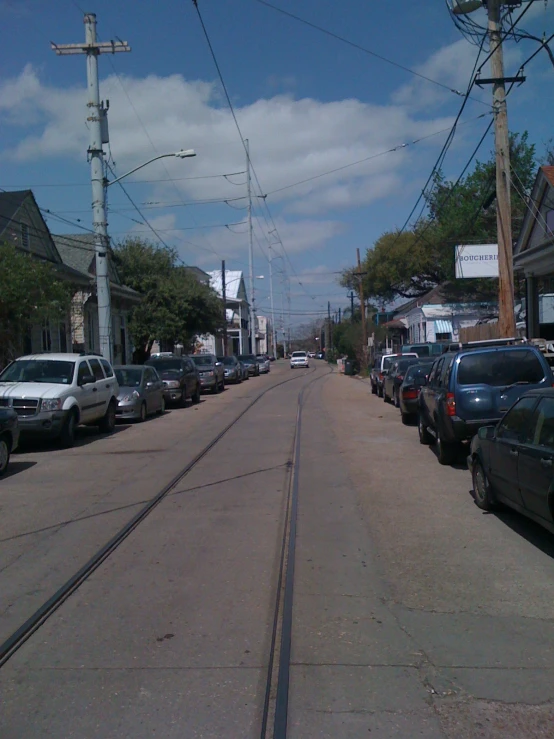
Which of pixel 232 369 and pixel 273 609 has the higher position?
pixel 232 369

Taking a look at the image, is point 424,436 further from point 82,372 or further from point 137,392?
point 137,392

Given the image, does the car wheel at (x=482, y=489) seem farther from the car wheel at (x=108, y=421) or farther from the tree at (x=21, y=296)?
the tree at (x=21, y=296)

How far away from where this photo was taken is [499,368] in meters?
12.1

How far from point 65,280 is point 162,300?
54.5 feet

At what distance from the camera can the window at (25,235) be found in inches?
1078

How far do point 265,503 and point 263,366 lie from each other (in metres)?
51.5

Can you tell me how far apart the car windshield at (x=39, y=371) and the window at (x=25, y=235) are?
470 inches

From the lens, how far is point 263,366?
61344 mm

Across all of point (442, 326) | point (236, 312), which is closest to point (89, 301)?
point (442, 326)

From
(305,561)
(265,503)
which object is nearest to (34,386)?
(265,503)

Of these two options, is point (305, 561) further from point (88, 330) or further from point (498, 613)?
point (88, 330)

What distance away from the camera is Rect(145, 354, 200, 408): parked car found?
2616 centimetres

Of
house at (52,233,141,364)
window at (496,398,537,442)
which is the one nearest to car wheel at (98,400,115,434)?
window at (496,398,537,442)

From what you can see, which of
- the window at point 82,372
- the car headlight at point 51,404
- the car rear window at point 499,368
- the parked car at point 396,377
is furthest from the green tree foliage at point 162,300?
the car rear window at point 499,368
